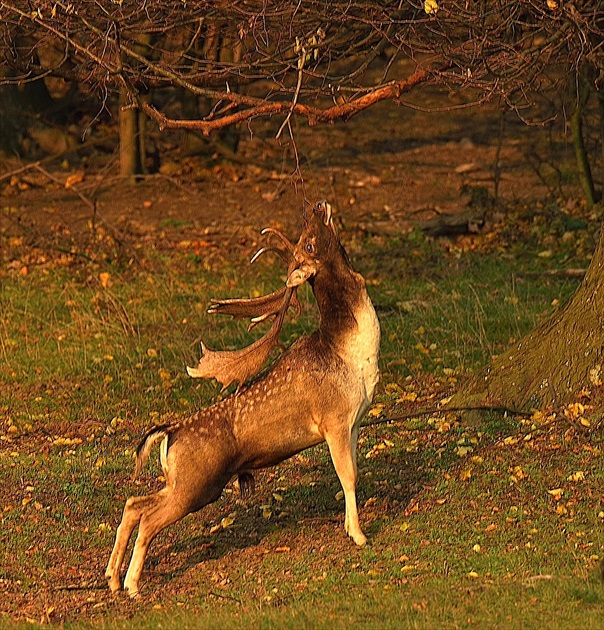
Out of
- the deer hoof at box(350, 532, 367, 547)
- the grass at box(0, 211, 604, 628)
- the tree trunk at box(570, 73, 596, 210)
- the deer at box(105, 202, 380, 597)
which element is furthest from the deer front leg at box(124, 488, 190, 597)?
the tree trunk at box(570, 73, 596, 210)

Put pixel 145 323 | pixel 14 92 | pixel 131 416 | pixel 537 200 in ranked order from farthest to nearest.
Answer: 1. pixel 14 92
2. pixel 537 200
3. pixel 145 323
4. pixel 131 416

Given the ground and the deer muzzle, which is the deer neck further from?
the ground

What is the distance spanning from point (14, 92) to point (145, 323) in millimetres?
8299

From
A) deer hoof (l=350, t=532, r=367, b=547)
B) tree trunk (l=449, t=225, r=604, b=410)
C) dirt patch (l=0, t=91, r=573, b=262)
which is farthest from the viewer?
dirt patch (l=0, t=91, r=573, b=262)

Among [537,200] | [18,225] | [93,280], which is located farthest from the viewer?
[537,200]

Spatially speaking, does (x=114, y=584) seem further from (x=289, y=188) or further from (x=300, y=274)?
(x=289, y=188)

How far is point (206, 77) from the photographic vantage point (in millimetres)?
8711

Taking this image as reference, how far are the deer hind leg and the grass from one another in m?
0.14

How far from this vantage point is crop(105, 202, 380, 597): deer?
650 centimetres

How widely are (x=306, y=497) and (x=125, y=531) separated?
63.8 inches

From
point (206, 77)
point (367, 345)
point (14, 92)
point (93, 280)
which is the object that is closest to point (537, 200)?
point (93, 280)

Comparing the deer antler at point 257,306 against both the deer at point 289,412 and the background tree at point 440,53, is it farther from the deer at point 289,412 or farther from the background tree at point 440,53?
the background tree at point 440,53

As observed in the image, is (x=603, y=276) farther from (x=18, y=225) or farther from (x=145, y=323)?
(x=18, y=225)

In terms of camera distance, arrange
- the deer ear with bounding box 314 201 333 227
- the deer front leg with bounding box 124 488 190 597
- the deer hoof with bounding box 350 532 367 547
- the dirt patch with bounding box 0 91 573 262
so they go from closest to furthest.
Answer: the deer front leg with bounding box 124 488 190 597 < the deer ear with bounding box 314 201 333 227 < the deer hoof with bounding box 350 532 367 547 < the dirt patch with bounding box 0 91 573 262
